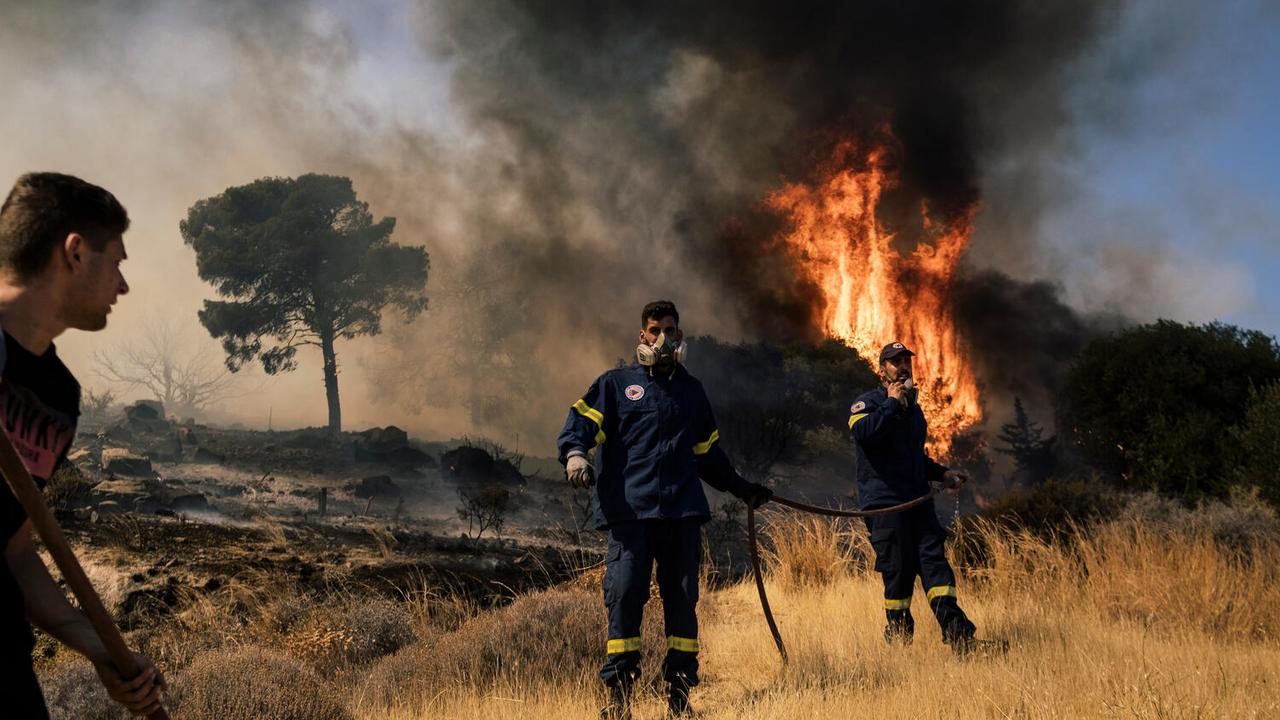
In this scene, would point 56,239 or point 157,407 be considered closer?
point 56,239

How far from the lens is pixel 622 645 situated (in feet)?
15.1

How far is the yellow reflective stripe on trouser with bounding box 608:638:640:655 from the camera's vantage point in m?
4.61

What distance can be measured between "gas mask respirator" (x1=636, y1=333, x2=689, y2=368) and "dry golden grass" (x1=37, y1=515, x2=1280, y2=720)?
2061mm

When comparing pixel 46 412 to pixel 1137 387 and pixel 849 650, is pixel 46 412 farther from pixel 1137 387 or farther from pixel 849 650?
pixel 1137 387

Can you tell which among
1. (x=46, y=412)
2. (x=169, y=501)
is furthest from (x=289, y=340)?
(x=46, y=412)

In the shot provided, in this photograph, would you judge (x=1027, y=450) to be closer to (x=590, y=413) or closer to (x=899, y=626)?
(x=899, y=626)

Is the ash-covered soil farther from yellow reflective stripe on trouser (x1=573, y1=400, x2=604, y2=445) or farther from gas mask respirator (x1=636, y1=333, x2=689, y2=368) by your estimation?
gas mask respirator (x1=636, y1=333, x2=689, y2=368)

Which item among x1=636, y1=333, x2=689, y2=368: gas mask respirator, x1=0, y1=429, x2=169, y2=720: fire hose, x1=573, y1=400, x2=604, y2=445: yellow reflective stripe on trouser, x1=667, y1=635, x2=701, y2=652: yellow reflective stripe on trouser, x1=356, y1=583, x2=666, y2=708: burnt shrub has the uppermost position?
x1=636, y1=333, x2=689, y2=368: gas mask respirator

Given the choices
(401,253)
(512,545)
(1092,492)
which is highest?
(401,253)

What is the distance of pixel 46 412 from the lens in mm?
1958

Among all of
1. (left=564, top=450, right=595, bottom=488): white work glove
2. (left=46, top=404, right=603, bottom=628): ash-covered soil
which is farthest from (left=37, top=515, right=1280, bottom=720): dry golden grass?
(left=46, top=404, right=603, bottom=628): ash-covered soil

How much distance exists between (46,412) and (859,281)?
40.7 m

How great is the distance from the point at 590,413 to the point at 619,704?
1619 millimetres

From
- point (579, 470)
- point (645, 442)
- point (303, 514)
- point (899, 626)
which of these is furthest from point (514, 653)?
point (303, 514)
